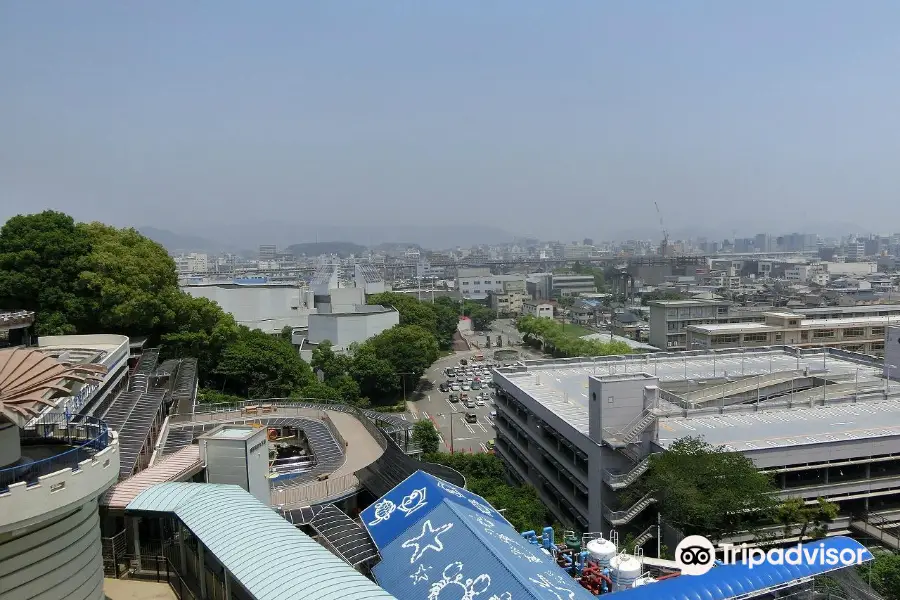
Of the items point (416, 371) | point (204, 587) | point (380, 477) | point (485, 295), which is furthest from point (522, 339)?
point (204, 587)

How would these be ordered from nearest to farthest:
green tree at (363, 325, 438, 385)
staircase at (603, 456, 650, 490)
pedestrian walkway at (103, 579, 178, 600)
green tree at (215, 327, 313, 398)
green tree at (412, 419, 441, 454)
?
pedestrian walkway at (103, 579, 178, 600)
staircase at (603, 456, 650, 490)
green tree at (412, 419, 441, 454)
green tree at (215, 327, 313, 398)
green tree at (363, 325, 438, 385)

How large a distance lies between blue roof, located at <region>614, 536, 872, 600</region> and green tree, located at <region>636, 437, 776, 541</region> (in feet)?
9.94

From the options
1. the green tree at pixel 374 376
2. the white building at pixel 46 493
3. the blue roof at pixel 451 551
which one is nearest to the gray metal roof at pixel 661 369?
the blue roof at pixel 451 551

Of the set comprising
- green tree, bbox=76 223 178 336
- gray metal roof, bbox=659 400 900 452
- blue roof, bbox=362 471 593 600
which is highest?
Result: green tree, bbox=76 223 178 336

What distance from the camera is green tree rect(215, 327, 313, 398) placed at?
29250mm

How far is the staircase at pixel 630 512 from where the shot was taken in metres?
16.5

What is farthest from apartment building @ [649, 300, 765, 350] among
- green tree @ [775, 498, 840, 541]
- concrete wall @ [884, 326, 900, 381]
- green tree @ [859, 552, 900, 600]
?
green tree @ [859, 552, 900, 600]

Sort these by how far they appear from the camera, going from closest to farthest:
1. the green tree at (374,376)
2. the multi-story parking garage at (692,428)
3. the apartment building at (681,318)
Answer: the multi-story parking garage at (692,428) < the green tree at (374,376) < the apartment building at (681,318)

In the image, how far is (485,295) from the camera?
4085 inches

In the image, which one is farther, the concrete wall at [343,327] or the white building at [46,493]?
the concrete wall at [343,327]

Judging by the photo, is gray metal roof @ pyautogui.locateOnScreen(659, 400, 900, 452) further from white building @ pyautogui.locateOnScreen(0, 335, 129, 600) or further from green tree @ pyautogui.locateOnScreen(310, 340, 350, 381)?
green tree @ pyautogui.locateOnScreen(310, 340, 350, 381)

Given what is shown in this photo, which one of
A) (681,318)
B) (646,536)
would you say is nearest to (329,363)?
(646,536)

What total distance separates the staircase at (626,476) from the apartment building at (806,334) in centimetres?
2706

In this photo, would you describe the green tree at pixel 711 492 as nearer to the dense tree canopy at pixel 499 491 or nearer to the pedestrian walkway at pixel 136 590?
the dense tree canopy at pixel 499 491
